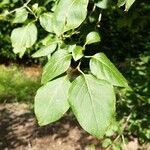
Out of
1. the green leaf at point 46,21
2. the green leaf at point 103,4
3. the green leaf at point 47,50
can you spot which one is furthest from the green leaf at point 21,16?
the green leaf at point 103,4

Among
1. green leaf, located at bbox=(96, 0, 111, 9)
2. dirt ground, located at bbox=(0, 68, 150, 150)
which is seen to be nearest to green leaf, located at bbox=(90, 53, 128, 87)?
green leaf, located at bbox=(96, 0, 111, 9)

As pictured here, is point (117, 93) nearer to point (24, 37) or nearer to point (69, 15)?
point (24, 37)

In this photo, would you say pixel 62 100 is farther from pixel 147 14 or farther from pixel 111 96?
pixel 147 14

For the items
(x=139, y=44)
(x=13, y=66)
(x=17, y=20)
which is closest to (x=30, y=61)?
(x=13, y=66)

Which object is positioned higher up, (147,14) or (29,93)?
(147,14)

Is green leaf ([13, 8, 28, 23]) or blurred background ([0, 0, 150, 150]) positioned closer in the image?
green leaf ([13, 8, 28, 23])

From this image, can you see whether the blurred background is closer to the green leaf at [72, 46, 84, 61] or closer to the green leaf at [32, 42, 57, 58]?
the green leaf at [32, 42, 57, 58]
